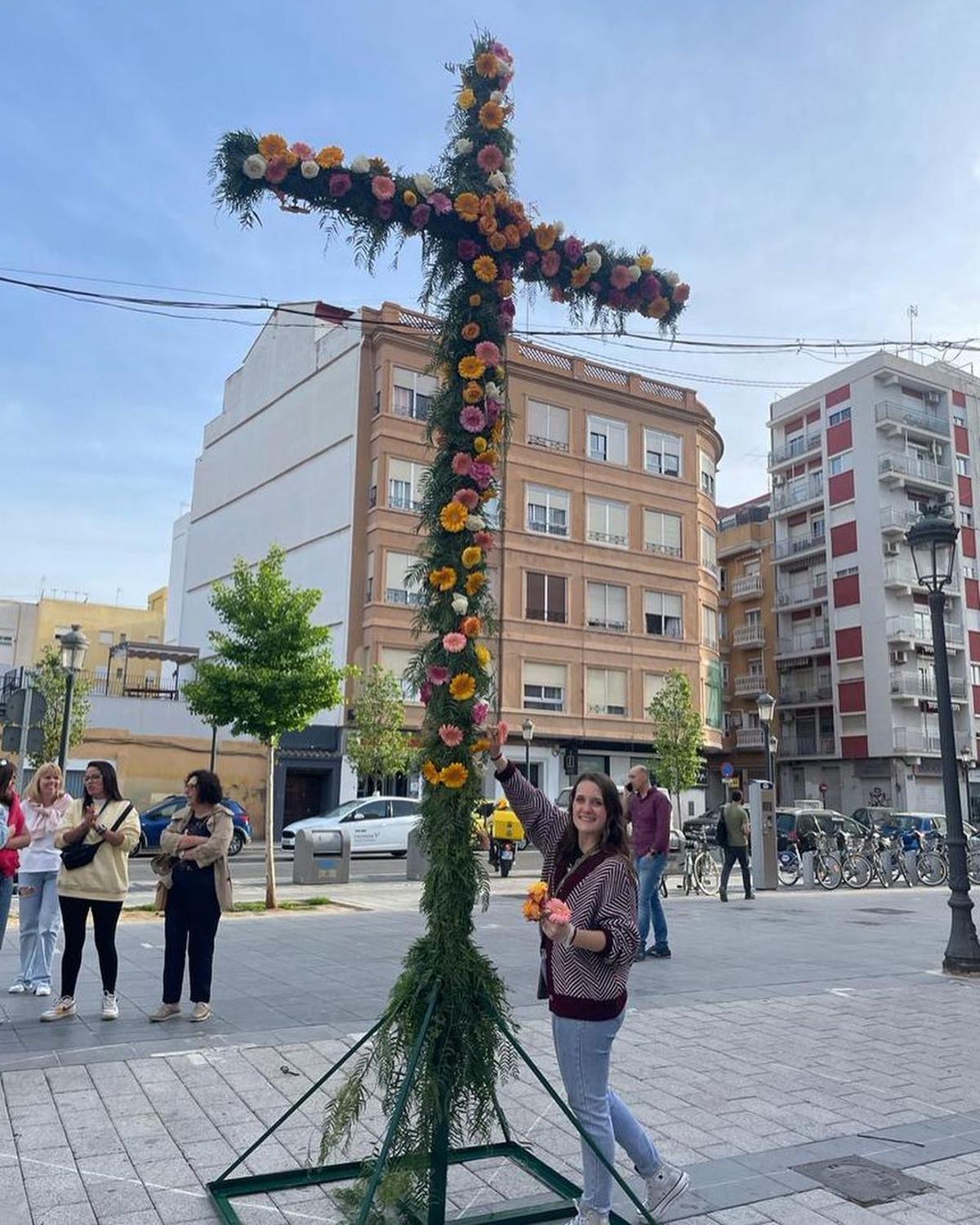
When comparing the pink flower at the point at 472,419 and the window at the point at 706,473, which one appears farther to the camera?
the window at the point at 706,473

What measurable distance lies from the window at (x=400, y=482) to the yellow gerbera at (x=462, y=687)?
1214 inches

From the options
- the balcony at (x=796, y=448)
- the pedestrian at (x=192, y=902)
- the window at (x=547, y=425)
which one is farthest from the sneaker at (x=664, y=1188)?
the balcony at (x=796, y=448)

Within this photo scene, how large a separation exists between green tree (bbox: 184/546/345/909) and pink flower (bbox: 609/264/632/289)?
10.6m

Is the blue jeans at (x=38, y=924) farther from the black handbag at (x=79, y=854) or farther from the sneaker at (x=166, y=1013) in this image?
the sneaker at (x=166, y=1013)

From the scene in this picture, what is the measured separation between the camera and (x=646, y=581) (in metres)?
39.5

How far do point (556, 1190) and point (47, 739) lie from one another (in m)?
20.9

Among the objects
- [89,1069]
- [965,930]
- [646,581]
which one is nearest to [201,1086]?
[89,1069]

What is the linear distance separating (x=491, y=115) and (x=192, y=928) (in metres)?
5.47

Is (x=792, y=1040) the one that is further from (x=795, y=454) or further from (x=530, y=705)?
(x=795, y=454)

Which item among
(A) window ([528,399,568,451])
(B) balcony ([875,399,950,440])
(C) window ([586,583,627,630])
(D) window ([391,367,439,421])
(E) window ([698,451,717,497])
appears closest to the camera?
(D) window ([391,367,439,421])

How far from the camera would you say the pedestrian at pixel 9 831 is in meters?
7.37

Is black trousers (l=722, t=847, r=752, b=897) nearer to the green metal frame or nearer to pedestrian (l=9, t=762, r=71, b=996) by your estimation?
pedestrian (l=9, t=762, r=71, b=996)

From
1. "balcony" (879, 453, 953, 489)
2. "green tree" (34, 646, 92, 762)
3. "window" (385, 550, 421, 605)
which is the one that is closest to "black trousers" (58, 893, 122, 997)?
"green tree" (34, 646, 92, 762)

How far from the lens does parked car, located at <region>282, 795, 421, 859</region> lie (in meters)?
25.1
